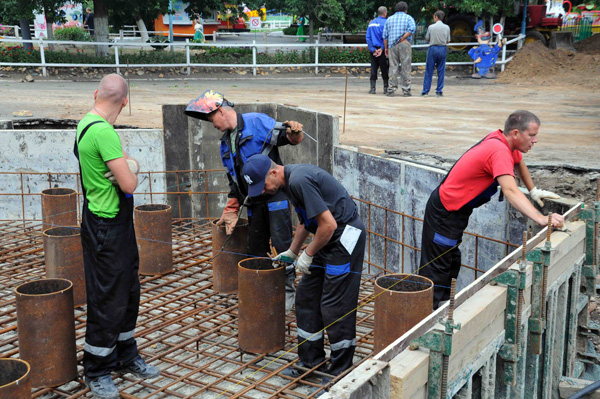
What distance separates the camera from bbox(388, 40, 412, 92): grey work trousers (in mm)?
13859

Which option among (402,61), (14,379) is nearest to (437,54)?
(402,61)

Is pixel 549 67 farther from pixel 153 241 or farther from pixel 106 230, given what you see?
pixel 106 230

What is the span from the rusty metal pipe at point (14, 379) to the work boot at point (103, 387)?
573 mm

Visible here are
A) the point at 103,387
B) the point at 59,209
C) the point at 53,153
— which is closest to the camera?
the point at 103,387

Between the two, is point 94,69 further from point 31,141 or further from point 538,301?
point 538,301

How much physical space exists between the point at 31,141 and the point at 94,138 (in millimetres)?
6204

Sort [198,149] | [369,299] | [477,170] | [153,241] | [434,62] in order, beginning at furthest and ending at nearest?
1. [434,62]
2. [198,149]
3. [153,241]
4. [369,299]
5. [477,170]

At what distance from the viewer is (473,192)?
16.1 feet

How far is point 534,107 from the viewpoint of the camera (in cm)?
1260

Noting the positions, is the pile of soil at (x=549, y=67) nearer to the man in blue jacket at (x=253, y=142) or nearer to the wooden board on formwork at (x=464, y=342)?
the man in blue jacket at (x=253, y=142)

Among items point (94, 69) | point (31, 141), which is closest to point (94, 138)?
point (31, 141)

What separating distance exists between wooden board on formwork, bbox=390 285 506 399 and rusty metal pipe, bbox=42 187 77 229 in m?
5.25

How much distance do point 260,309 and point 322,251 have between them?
0.85 metres

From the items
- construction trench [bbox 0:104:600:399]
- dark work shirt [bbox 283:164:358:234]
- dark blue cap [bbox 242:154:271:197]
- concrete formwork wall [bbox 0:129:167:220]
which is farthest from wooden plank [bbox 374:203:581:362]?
concrete formwork wall [bbox 0:129:167:220]
